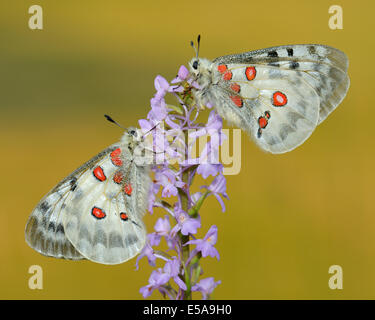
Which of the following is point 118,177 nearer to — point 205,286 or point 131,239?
point 131,239

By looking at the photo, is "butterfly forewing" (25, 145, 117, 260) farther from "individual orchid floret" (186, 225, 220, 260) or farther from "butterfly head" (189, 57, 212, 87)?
"individual orchid floret" (186, 225, 220, 260)

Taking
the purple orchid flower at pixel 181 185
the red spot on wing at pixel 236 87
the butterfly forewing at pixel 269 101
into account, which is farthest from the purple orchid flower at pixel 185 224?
the red spot on wing at pixel 236 87

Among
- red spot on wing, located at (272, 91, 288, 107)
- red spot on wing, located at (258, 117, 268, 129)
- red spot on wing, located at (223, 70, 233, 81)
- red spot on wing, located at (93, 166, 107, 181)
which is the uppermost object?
red spot on wing, located at (223, 70, 233, 81)

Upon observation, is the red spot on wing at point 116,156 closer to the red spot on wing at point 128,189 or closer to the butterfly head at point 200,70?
the red spot on wing at point 128,189

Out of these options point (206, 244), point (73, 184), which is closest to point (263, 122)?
point (206, 244)

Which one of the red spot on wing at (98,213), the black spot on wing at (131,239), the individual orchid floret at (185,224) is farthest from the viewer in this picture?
the red spot on wing at (98,213)

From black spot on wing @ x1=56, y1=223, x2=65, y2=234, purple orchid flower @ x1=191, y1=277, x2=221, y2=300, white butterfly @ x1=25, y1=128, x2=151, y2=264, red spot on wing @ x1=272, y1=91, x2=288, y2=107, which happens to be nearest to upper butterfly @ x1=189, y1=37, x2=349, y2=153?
red spot on wing @ x1=272, y1=91, x2=288, y2=107

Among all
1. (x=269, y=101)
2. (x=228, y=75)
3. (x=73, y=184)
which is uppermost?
(x=228, y=75)
